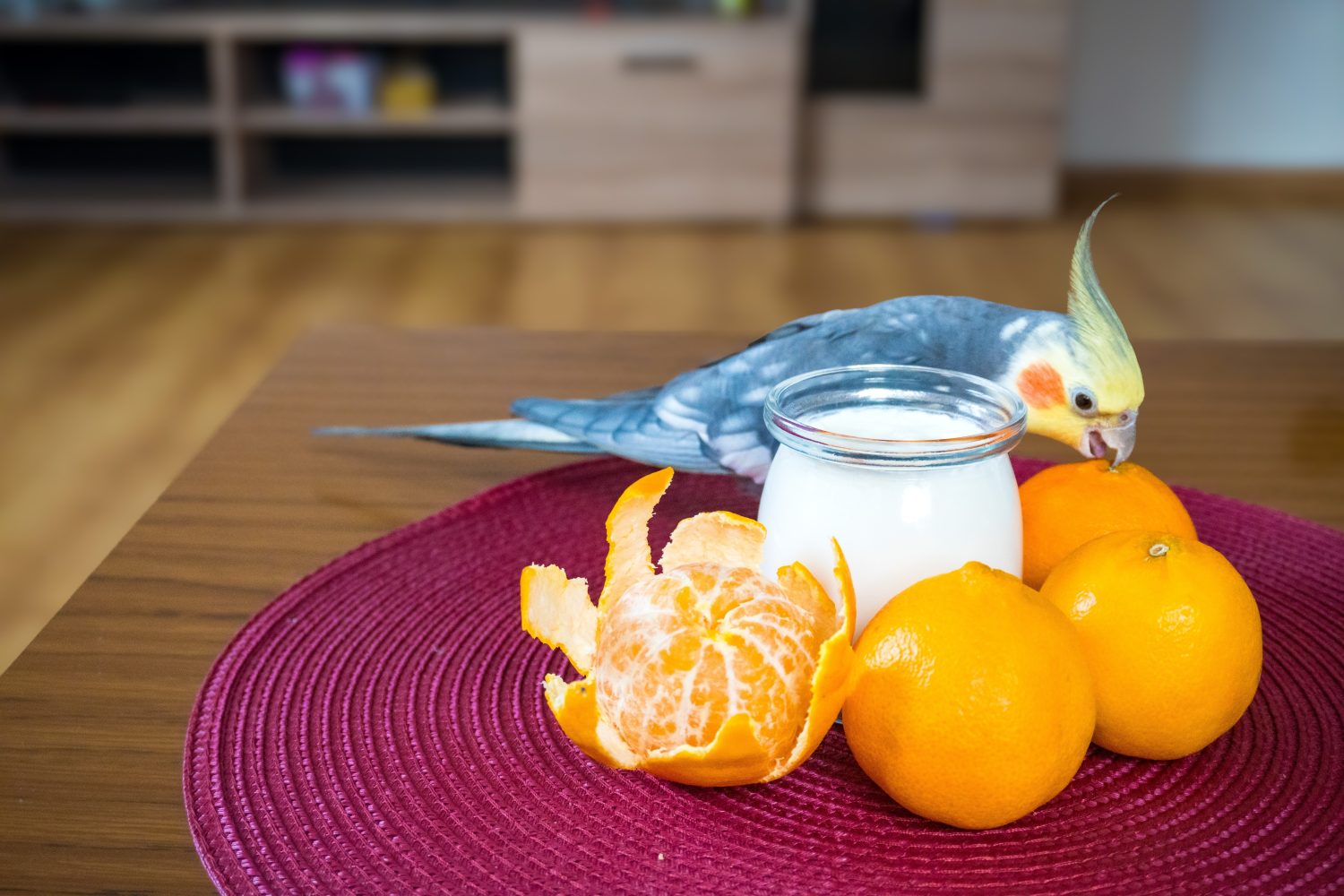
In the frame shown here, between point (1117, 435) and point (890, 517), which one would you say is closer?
point (890, 517)

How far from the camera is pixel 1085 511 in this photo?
654 millimetres

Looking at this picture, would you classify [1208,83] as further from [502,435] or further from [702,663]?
[702,663]

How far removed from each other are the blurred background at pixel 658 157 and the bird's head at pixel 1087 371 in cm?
232

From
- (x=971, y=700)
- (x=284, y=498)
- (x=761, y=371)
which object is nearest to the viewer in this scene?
(x=971, y=700)

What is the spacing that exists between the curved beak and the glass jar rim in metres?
0.10

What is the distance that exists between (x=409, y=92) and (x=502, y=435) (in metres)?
3.04

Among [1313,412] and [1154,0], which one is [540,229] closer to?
[1154,0]

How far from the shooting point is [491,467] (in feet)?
2.99

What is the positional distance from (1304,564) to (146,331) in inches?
103

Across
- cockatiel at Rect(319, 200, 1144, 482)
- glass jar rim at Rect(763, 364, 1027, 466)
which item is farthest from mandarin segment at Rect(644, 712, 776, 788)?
cockatiel at Rect(319, 200, 1144, 482)

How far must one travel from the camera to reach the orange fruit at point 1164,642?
551 millimetres

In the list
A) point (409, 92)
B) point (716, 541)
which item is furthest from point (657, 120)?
point (716, 541)

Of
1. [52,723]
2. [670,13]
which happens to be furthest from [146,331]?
[52,723]

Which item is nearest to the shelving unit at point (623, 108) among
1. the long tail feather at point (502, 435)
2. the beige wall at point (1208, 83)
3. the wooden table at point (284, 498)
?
the beige wall at point (1208, 83)
